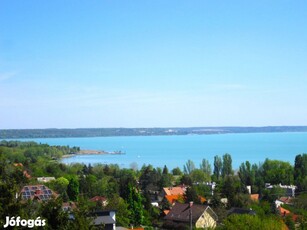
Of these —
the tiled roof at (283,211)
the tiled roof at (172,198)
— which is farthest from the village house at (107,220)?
the tiled roof at (172,198)

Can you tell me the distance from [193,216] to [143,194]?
719 centimetres

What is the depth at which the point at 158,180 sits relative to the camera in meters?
37.3

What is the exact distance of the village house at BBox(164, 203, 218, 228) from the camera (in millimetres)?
19938

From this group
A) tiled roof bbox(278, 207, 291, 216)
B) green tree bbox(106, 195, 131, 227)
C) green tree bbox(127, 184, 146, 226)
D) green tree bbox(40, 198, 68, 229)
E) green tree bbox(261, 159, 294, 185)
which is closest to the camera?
green tree bbox(40, 198, 68, 229)

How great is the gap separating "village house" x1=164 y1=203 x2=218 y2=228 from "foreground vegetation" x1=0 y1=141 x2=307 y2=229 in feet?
2.10

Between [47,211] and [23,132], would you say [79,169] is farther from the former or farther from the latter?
[23,132]

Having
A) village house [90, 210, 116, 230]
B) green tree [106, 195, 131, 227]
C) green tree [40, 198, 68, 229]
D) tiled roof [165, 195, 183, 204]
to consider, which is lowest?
tiled roof [165, 195, 183, 204]

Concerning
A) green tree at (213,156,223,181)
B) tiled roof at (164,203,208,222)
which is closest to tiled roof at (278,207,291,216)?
tiled roof at (164,203,208,222)

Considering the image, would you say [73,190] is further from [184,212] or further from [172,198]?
[184,212]

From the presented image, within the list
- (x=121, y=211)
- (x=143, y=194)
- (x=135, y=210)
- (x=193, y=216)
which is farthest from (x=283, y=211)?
(x=121, y=211)

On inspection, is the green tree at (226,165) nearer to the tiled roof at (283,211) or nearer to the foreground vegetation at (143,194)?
the foreground vegetation at (143,194)

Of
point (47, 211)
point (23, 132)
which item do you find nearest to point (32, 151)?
point (47, 211)

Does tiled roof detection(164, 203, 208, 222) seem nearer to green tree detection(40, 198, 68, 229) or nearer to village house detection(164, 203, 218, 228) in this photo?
village house detection(164, 203, 218, 228)

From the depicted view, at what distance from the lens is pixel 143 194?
2691cm
